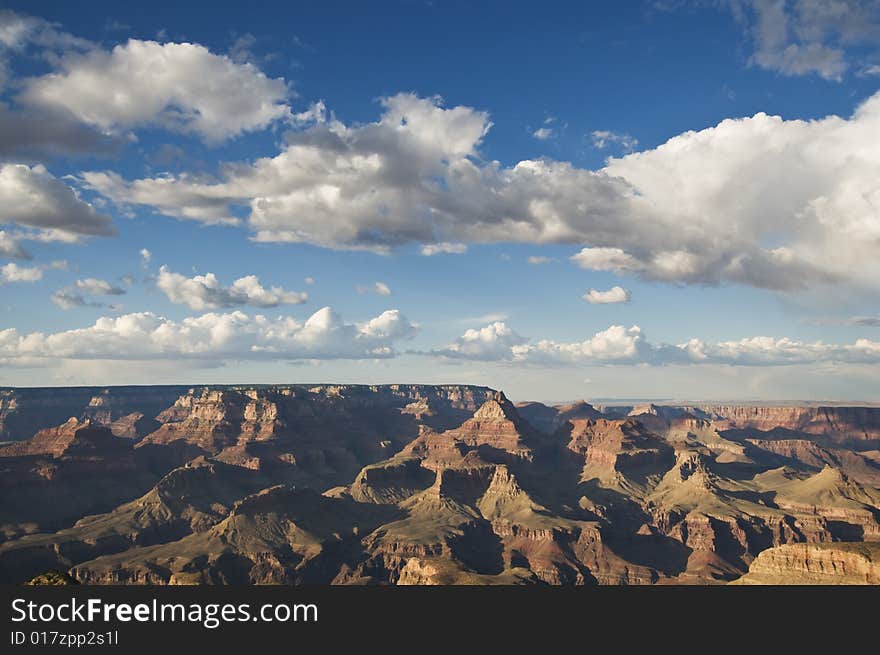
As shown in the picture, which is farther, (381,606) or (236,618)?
(381,606)

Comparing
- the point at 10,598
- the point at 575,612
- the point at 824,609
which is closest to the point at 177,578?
the point at 10,598

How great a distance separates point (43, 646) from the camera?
62.6 metres

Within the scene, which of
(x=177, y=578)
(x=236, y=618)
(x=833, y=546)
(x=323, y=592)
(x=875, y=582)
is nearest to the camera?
(x=236, y=618)

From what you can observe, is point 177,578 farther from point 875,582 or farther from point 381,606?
point 875,582

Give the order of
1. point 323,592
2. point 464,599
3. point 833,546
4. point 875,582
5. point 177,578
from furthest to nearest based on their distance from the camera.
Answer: point 177,578 → point 833,546 → point 875,582 → point 464,599 → point 323,592

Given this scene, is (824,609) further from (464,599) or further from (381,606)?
(381,606)

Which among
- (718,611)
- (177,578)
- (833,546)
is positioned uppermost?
(718,611)

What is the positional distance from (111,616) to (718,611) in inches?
2455

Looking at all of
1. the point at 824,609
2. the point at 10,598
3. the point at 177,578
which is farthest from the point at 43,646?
the point at 177,578

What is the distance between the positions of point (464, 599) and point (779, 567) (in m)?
148

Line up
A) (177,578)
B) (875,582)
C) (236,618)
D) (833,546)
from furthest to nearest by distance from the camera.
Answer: (177,578) < (833,546) < (875,582) < (236,618)

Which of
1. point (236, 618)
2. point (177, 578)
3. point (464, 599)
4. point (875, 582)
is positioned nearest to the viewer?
point (236, 618)

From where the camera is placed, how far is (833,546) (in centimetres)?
18025

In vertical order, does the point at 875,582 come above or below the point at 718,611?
below
